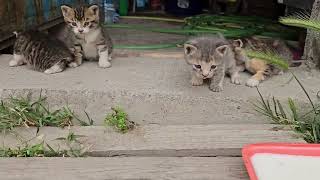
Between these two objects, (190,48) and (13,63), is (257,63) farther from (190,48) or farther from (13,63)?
(13,63)

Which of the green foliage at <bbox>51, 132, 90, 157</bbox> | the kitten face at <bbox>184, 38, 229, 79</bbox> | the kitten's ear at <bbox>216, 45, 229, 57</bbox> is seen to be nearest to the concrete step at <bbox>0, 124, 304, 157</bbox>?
the green foliage at <bbox>51, 132, 90, 157</bbox>

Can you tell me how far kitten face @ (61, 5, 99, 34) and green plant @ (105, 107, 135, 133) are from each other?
3.36 ft

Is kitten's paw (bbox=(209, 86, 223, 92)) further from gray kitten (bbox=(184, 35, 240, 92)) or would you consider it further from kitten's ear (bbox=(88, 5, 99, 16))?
kitten's ear (bbox=(88, 5, 99, 16))

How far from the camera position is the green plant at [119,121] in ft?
8.39

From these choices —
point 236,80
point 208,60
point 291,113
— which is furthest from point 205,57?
point 291,113

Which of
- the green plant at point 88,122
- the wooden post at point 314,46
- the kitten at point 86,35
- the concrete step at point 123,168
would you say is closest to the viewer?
the concrete step at point 123,168

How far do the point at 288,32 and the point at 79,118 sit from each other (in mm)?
2828

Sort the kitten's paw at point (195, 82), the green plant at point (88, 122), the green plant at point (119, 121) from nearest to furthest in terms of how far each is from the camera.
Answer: the green plant at point (119, 121) → the green plant at point (88, 122) → the kitten's paw at point (195, 82)

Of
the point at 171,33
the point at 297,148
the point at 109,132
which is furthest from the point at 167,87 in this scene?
the point at 171,33

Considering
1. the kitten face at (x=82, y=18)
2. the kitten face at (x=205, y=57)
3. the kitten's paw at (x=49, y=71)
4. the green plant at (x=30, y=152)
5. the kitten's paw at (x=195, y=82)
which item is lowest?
the green plant at (x=30, y=152)

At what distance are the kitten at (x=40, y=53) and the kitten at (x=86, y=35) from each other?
4.2 inches

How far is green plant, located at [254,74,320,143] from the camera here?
2.62 m

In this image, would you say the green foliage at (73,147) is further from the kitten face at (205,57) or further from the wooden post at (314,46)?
the wooden post at (314,46)

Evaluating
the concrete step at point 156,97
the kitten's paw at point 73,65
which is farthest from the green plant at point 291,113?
the kitten's paw at point 73,65
